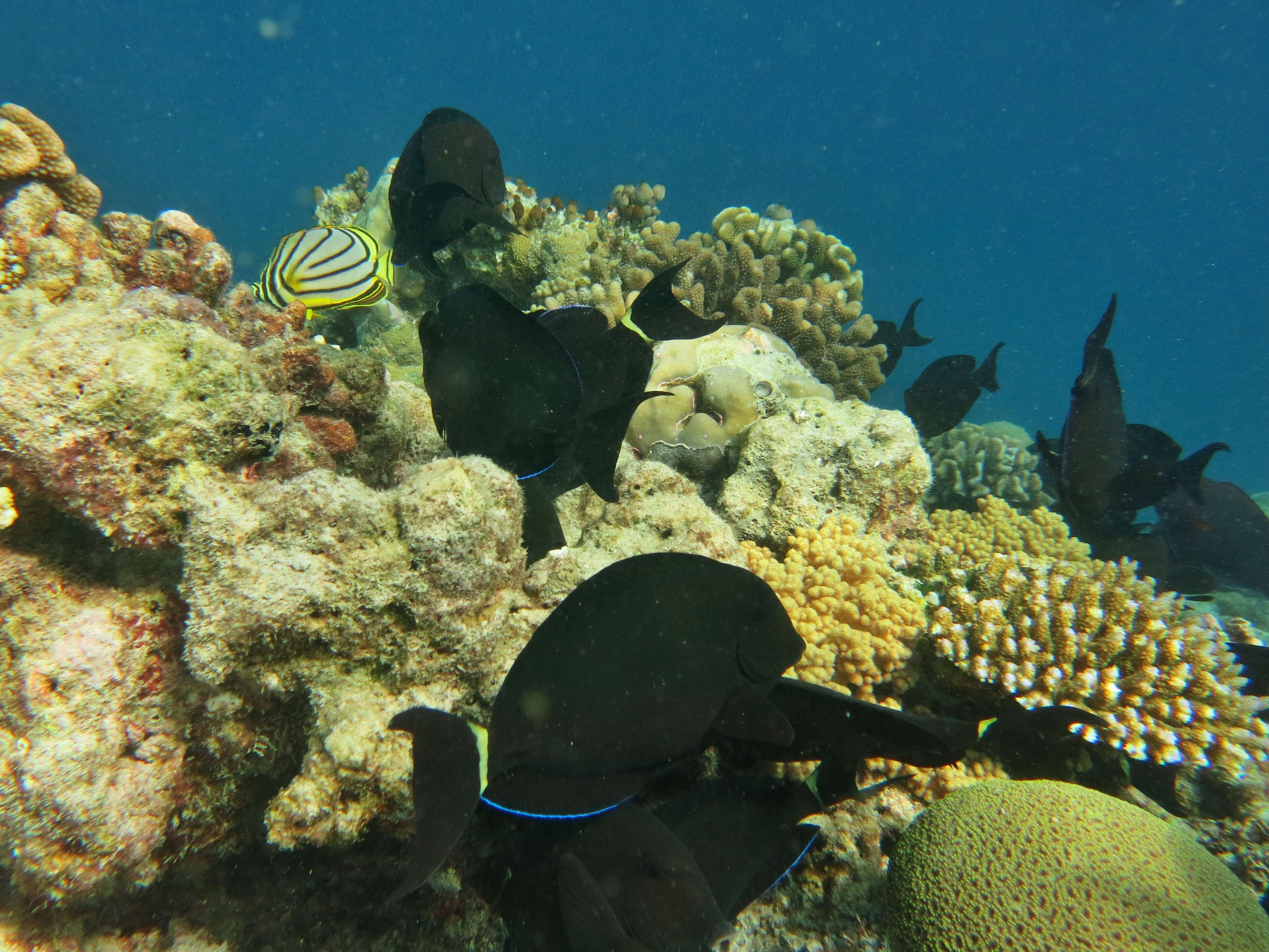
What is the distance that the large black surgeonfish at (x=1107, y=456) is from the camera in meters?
3.33

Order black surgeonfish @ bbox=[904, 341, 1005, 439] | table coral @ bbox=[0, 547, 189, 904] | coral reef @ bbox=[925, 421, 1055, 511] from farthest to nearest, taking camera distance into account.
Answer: coral reef @ bbox=[925, 421, 1055, 511]
black surgeonfish @ bbox=[904, 341, 1005, 439]
table coral @ bbox=[0, 547, 189, 904]

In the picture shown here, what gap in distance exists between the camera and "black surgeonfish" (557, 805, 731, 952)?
1306 mm

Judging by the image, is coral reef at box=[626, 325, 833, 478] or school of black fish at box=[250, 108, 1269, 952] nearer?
school of black fish at box=[250, 108, 1269, 952]

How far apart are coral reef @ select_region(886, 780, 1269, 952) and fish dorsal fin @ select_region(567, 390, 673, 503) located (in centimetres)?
162

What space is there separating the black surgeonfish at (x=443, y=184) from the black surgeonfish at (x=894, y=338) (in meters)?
4.50

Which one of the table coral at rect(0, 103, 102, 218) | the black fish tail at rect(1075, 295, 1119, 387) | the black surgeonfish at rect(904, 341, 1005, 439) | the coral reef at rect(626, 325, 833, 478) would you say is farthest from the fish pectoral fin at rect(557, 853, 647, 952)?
the black surgeonfish at rect(904, 341, 1005, 439)

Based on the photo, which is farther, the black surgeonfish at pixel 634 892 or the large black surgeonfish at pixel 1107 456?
the large black surgeonfish at pixel 1107 456

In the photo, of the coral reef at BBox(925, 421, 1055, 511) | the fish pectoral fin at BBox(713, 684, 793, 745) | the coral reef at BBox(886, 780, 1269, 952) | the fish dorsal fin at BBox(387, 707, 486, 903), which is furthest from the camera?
the coral reef at BBox(925, 421, 1055, 511)

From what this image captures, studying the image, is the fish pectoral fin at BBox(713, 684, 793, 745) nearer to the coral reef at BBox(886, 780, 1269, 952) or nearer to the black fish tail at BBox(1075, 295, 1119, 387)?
the coral reef at BBox(886, 780, 1269, 952)

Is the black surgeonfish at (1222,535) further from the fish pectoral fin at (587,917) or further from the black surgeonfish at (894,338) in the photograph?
the fish pectoral fin at (587,917)

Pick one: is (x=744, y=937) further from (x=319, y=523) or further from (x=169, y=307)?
(x=169, y=307)

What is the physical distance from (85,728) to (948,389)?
6329 mm

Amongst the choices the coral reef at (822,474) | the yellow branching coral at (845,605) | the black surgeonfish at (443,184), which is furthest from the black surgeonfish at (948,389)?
the black surgeonfish at (443,184)

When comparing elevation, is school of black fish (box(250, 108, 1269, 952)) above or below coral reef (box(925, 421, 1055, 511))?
below
